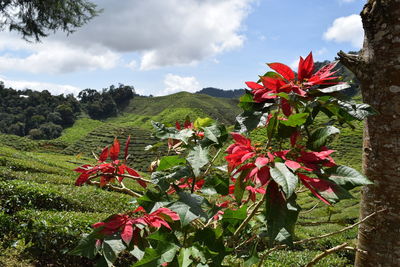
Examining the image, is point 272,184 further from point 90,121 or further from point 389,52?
point 90,121

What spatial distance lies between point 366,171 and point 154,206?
710mm

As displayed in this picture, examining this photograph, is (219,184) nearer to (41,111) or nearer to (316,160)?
(316,160)

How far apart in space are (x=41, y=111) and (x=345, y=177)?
60757mm

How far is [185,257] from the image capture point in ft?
2.63

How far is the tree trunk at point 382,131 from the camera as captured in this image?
0.93 meters

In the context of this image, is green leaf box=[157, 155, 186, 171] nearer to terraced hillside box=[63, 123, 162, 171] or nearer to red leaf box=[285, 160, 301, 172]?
red leaf box=[285, 160, 301, 172]

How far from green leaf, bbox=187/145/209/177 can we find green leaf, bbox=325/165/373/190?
325 millimetres

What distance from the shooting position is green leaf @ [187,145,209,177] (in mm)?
842

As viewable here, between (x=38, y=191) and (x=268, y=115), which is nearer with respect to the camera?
(x=268, y=115)

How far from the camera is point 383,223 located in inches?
37.5

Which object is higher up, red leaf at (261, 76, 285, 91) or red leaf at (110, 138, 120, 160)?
red leaf at (261, 76, 285, 91)

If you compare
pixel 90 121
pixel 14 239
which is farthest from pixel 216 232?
pixel 90 121

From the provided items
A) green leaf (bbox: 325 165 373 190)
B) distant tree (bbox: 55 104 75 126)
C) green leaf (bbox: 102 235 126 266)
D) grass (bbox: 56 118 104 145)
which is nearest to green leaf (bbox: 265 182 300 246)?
green leaf (bbox: 325 165 373 190)

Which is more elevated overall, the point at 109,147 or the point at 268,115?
the point at 268,115
